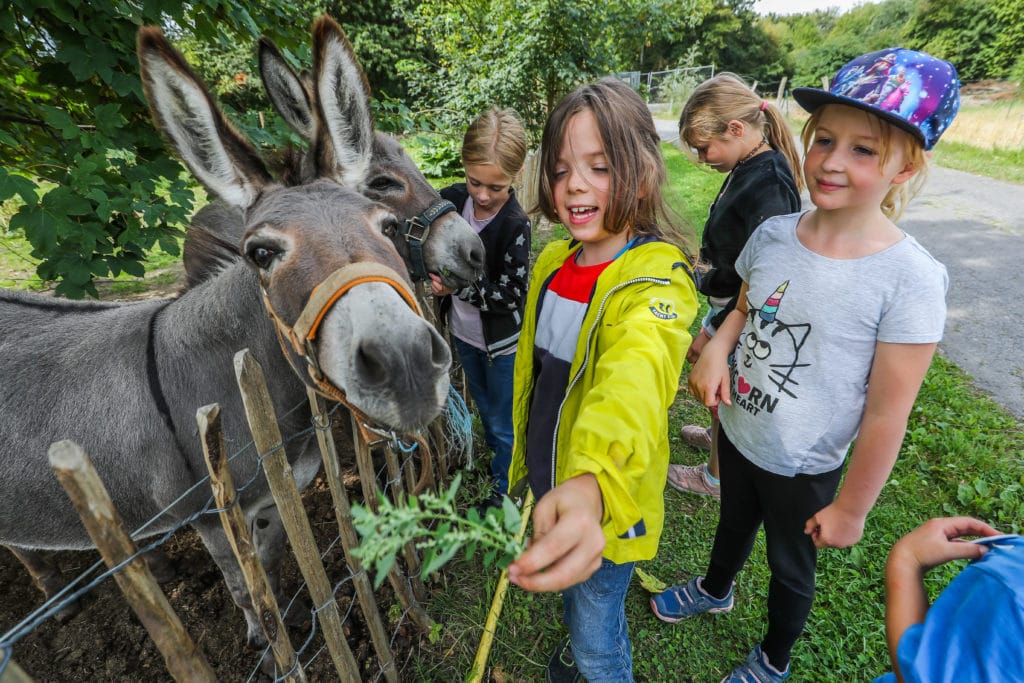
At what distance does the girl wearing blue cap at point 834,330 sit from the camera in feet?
4.66

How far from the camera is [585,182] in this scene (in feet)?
5.45

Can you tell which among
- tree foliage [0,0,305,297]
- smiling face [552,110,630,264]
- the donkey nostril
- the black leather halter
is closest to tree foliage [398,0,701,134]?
tree foliage [0,0,305,297]

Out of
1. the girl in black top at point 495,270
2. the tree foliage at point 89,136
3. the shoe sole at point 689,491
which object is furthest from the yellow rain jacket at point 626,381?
the tree foliage at point 89,136

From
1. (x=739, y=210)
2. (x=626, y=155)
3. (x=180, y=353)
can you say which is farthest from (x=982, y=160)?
(x=180, y=353)

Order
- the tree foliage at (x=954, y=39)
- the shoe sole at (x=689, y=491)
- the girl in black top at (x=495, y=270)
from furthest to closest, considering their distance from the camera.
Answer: the tree foliage at (x=954, y=39), the shoe sole at (x=689, y=491), the girl in black top at (x=495, y=270)

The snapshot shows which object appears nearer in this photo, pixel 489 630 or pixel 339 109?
pixel 339 109

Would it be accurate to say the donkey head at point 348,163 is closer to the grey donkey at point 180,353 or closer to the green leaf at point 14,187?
the grey donkey at point 180,353

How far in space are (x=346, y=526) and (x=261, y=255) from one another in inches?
47.7

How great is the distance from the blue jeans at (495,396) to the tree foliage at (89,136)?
214cm

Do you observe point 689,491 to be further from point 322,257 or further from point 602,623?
point 322,257

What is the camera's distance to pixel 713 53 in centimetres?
4481

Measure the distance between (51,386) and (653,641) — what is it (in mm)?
3451

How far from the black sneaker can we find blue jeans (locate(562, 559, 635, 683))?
1.50ft

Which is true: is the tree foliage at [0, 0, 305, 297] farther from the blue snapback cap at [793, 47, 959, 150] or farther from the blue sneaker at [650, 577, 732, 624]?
the blue sneaker at [650, 577, 732, 624]
